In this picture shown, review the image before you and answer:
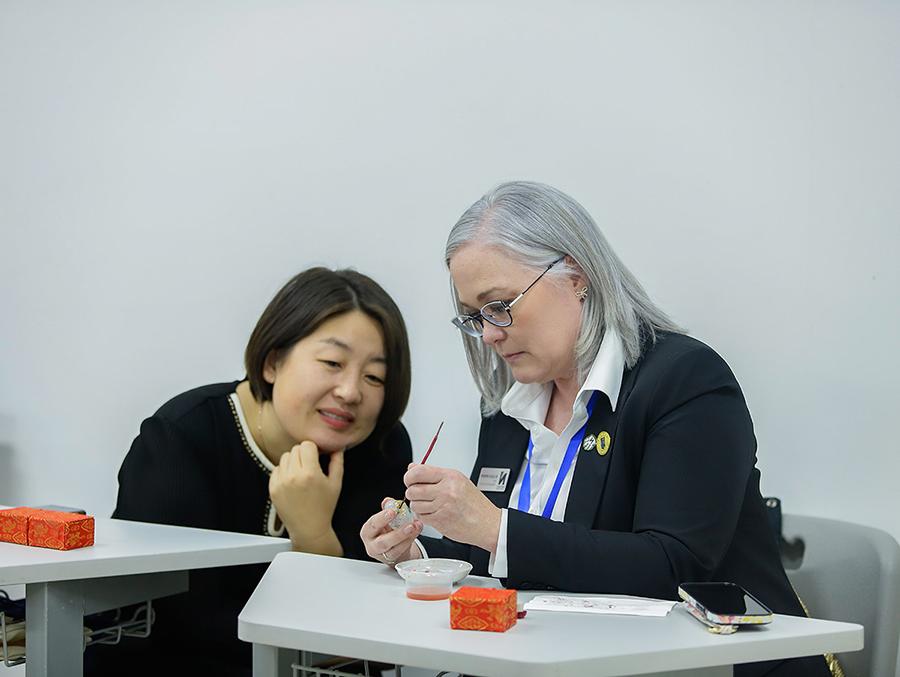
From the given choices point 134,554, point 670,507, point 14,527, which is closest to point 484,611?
point 670,507

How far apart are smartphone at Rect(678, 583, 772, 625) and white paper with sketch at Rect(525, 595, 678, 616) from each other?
5 centimetres

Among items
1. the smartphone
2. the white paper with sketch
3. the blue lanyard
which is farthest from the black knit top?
the smartphone

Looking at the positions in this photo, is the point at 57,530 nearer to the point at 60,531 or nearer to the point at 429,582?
the point at 60,531

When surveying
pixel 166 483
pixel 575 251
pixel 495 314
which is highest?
pixel 575 251

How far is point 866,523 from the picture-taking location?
2404 mm

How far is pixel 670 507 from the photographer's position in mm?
1646

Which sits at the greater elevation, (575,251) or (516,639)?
(575,251)

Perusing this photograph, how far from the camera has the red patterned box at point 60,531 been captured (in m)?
1.78

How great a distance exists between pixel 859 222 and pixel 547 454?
1027 mm

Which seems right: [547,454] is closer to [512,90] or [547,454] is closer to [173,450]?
[173,450]

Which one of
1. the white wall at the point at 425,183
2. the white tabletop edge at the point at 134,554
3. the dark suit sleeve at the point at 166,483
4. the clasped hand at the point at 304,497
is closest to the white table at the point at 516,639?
the white tabletop edge at the point at 134,554

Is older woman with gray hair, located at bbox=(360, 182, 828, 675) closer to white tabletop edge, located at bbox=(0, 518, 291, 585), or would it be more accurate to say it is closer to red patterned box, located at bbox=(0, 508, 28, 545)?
white tabletop edge, located at bbox=(0, 518, 291, 585)

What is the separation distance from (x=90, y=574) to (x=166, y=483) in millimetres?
659

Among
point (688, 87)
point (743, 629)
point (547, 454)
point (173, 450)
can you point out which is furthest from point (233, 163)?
point (743, 629)
